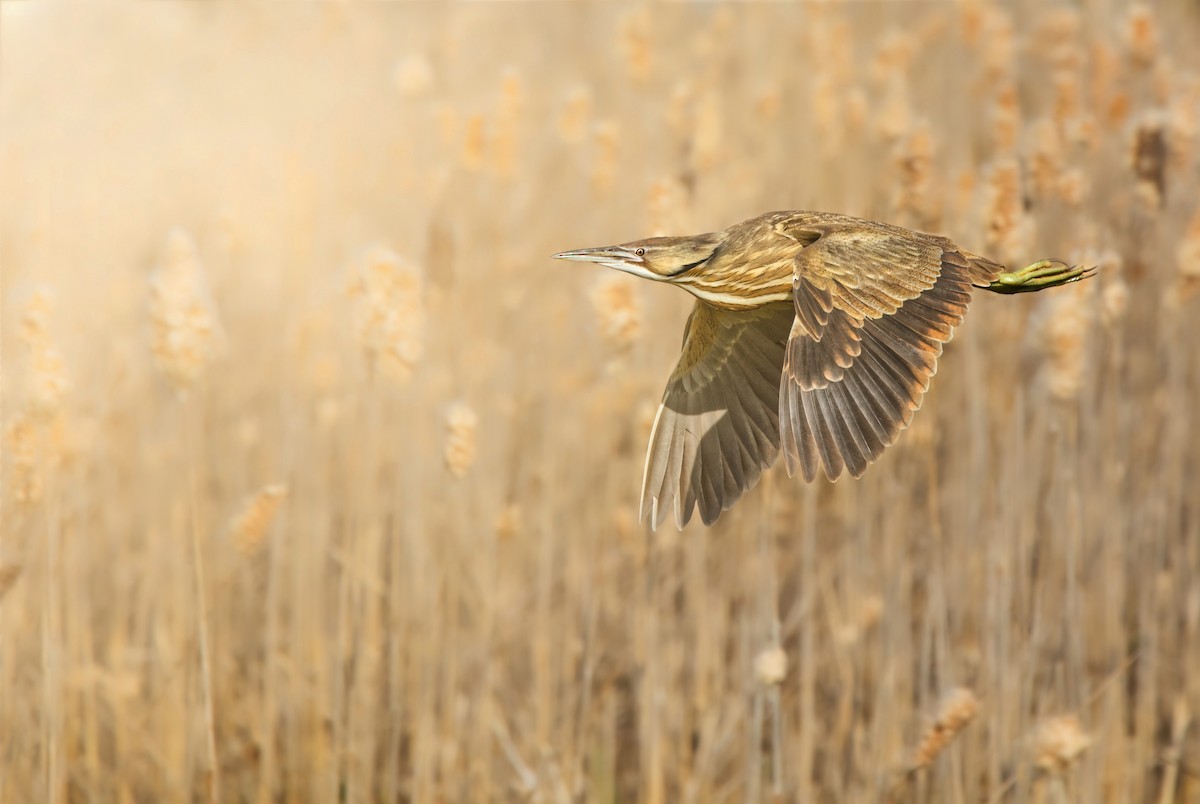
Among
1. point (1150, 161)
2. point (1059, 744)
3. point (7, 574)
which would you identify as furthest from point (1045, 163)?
point (7, 574)

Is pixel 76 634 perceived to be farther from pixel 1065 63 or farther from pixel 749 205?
pixel 1065 63

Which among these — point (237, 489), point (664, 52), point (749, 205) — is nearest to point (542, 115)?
point (664, 52)

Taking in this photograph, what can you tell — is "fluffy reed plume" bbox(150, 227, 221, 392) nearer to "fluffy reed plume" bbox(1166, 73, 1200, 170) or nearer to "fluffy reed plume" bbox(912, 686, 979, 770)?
"fluffy reed plume" bbox(912, 686, 979, 770)

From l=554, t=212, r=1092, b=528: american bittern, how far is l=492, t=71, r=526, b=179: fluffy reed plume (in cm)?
108

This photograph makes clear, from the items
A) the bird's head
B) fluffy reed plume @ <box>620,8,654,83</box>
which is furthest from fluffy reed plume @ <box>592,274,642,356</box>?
fluffy reed plume @ <box>620,8,654,83</box>

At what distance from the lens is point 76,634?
2.48m

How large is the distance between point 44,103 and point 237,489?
4.43 feet

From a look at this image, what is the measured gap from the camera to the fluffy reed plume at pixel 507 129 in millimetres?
2932

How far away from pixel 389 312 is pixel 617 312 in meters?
0.36

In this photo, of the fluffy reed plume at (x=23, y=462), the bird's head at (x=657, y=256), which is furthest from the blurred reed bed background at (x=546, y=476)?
the bird's head at (x=657, y=256)

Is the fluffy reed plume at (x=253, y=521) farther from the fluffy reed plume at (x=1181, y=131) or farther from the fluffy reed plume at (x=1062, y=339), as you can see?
the fluffy reed plume at (x=1181, y=131)

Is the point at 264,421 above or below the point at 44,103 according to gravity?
below

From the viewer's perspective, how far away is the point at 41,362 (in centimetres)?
199

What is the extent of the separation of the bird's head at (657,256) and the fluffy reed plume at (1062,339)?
0.81 meters
